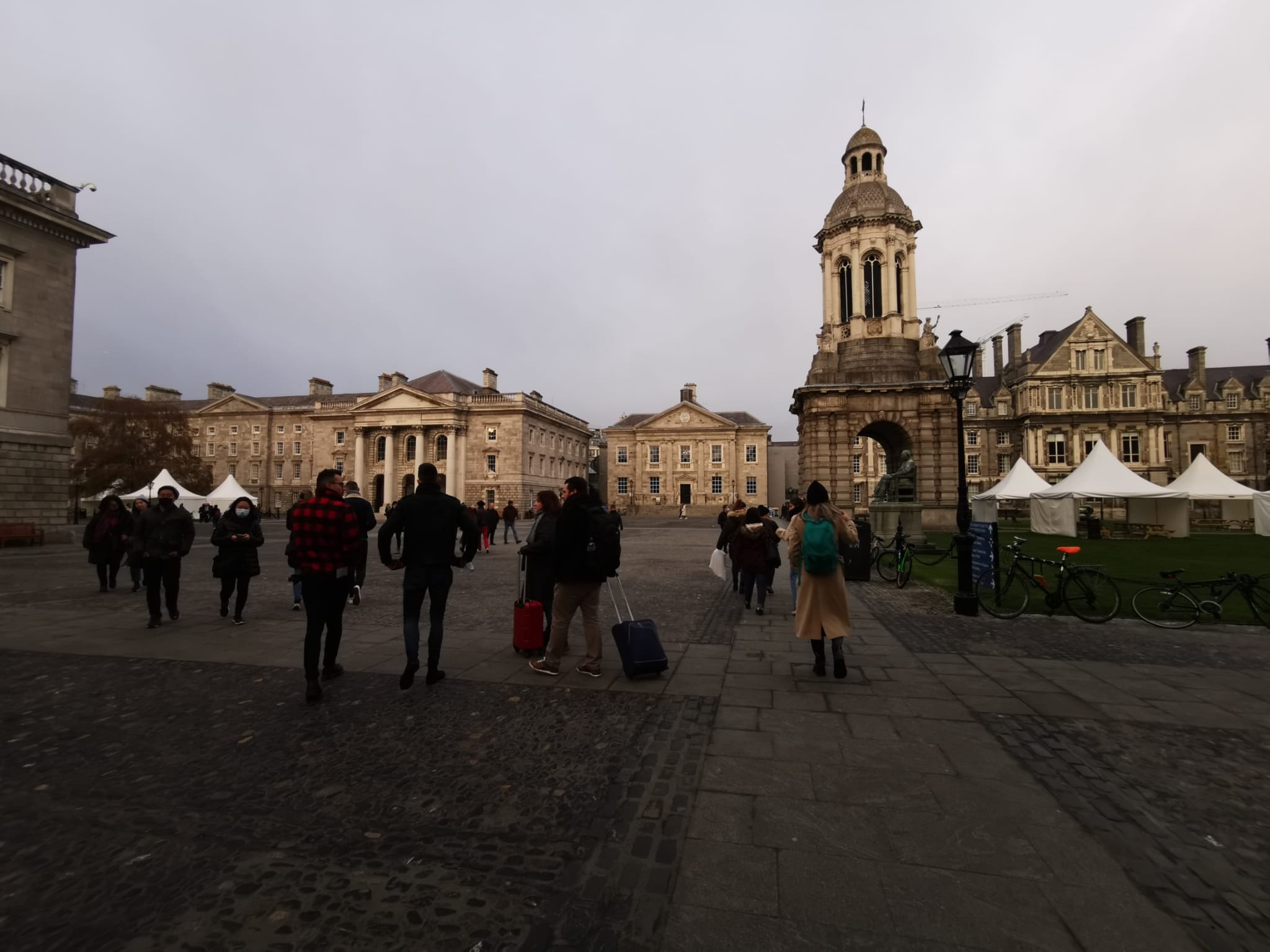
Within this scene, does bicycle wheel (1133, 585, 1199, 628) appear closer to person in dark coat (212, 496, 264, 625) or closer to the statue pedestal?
the statue pedestal

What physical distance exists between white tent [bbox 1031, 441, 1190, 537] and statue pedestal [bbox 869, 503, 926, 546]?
11.4 metres

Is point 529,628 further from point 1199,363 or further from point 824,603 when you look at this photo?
point 1199,363

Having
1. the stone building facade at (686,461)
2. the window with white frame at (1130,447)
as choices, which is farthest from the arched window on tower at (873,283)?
the window with white frame at (1130,447)

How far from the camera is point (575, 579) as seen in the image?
5.68 m

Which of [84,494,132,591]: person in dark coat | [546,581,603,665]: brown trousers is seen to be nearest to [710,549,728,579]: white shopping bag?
[546,581,603,665]: brown trousers

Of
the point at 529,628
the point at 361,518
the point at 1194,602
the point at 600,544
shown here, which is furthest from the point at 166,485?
the point at 1194,602

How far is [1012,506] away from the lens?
169 feet

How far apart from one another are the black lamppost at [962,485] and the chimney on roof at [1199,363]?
67.6 m

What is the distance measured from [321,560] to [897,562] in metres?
11.5

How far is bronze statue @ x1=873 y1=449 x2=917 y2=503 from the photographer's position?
18438 mm

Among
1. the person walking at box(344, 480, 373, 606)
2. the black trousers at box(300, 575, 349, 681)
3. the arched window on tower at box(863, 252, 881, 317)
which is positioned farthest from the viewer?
the arched window on tower at box(863, 252, 881, 317)

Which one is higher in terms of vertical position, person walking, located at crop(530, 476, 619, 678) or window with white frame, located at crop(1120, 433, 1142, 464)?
window with white frame, located at crop(1120, 433, 1142, 464)

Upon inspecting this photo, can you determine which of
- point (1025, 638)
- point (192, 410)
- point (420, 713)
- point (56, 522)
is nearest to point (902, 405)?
point (1025, 638)

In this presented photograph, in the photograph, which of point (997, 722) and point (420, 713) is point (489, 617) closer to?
point (420, 713)
